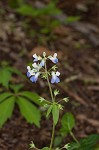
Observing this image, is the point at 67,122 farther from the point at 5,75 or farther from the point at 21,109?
the point at 5,75

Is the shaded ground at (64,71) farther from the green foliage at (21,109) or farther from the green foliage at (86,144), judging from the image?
the green foliage at (86,144)

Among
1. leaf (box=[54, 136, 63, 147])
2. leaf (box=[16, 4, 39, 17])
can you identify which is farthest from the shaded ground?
leaf (box=[16, 4, 39, 17])

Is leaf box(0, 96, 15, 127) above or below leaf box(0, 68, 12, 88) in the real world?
below

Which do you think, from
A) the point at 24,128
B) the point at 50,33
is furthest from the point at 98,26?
the point at 24,128

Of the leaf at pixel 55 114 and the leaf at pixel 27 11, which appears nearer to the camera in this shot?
the leaf at pixel 55 114

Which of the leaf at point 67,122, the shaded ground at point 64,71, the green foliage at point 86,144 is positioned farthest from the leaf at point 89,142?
the shaded ground at point 64,71

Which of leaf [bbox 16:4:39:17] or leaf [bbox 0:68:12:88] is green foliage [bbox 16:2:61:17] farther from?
leaf [bbox 0:68:12:88]

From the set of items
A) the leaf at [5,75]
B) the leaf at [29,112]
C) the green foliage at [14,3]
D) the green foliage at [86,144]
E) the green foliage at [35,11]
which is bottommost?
the green foliage at [86,144]

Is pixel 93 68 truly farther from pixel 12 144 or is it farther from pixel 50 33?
pixel 12 144

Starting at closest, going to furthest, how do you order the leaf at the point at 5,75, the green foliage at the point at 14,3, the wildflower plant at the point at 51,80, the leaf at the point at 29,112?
1. the wildflower plant at the point at 51,80
2. the leaf at the point at 29,112
3. the leaf at the point at 5,75
4. the green foliage at the point at 14,3
